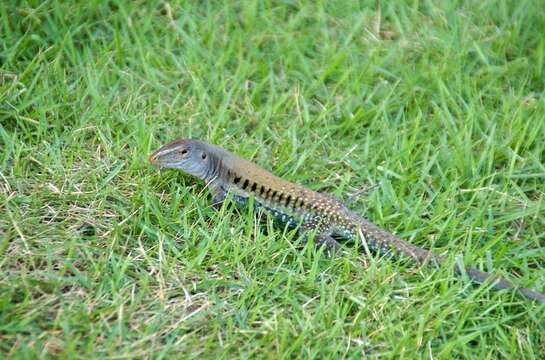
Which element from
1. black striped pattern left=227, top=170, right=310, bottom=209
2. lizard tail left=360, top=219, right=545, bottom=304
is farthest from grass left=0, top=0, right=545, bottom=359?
black striped pattern left=227, top=170, right=310, bottom=209

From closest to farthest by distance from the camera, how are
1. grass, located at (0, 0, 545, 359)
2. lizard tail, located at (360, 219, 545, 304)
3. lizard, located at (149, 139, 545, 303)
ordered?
grass, located at (0, 0, 545, 359) → lizard tail, located at (360, 219, 545, 304) → lizard, located at (149, 139, 545, 303)

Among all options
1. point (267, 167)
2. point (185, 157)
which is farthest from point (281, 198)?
point (185, 157)

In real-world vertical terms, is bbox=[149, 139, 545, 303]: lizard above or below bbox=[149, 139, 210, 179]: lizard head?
below

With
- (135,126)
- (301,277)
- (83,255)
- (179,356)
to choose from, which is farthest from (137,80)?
(179,356)

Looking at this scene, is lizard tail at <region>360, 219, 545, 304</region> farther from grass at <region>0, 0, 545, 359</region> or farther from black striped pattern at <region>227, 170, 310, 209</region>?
black striped pattern at <region>227, 170, 310, 209</region>

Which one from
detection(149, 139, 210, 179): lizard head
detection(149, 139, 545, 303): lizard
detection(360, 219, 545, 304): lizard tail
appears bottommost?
detection(360, 219, 545, 304): lizard tail

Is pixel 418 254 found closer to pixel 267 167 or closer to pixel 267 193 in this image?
pixel 267 193
